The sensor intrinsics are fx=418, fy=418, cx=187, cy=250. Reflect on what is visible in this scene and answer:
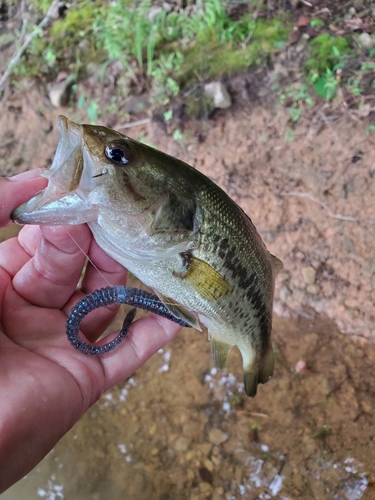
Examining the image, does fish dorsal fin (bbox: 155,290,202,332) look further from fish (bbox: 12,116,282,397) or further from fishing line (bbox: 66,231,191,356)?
fishing line (bbox: 66,231,191,356)

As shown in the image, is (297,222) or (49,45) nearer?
(297,222)

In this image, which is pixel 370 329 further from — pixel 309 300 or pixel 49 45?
pixel 49 45

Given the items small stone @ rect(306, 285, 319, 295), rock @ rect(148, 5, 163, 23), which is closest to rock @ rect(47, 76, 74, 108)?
rock @ rect(148, 5, 163, 23)

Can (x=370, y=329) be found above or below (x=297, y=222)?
below

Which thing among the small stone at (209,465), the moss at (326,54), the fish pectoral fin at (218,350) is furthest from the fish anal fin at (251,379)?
the moss at (326,54)

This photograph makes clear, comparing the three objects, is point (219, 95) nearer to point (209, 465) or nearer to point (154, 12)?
point (154, 12)

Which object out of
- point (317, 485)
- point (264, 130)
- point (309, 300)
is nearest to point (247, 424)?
point (317, 485)
